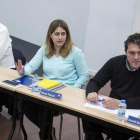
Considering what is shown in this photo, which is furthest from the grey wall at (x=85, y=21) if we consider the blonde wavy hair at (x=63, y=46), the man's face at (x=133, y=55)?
the man's face at (x=133, y=55)

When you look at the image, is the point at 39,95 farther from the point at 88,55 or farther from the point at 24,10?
the point at 24,10

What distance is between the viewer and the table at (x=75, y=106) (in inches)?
80.7

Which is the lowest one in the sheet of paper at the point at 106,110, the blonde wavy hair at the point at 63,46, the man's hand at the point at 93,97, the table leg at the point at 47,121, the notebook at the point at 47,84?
the table leg at the point at 47,121

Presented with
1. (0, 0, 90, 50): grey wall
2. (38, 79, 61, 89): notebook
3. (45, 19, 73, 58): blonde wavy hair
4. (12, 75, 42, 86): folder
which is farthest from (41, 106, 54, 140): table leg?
(0, 0, 90, 50): grey wall

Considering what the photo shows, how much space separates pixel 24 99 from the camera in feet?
8.54

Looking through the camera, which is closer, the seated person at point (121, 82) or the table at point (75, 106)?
the table at point (75, 106)

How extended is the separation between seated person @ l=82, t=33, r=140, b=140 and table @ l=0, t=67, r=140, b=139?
12 cm

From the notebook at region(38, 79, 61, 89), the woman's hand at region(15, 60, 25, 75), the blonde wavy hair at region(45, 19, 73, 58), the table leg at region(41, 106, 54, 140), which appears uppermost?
the blonde wavy hair at region(45, 19, 73, 58)

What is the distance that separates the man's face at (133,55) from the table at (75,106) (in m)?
0.49

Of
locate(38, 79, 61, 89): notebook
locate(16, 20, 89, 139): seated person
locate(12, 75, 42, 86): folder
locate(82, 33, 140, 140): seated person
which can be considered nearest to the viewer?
locate(82, 33, 140, 140): seated person

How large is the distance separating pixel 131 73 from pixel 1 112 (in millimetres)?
1988

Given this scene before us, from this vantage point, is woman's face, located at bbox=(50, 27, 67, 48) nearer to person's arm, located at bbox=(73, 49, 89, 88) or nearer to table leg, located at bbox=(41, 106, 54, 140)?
person's arm, located at bbox=(73, 49, 89, 88)

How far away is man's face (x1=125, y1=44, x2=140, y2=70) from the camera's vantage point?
7.72 ft

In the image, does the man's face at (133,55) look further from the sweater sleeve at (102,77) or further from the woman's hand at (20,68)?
the woman's hand at (20,68)
